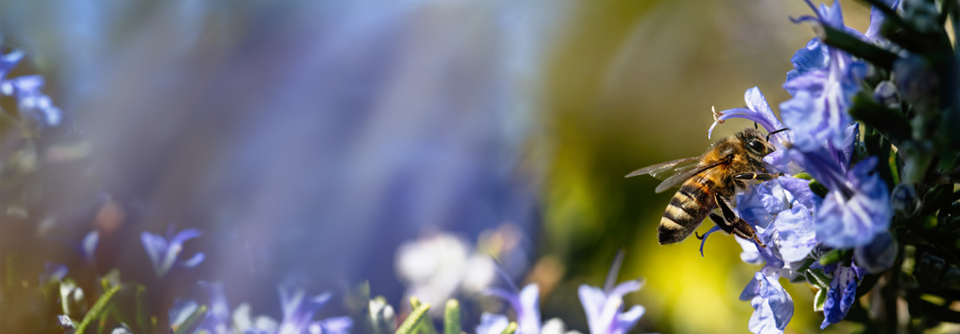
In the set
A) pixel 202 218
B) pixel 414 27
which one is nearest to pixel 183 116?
pixel 202 218

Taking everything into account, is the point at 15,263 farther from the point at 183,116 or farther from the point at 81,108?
the point at 183,116

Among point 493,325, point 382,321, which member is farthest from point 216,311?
point 493,325

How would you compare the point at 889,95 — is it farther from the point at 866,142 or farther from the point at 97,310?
the point at 97,310

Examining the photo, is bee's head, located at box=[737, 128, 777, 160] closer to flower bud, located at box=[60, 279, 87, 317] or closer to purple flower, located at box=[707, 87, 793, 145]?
purple flower, located at box=[707, 87, 793, 145]

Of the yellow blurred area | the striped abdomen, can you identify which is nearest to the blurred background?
the yellow blurred area

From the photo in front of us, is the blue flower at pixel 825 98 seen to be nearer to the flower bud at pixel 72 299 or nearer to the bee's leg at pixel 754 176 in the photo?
the bee's leg at pixel 754 176

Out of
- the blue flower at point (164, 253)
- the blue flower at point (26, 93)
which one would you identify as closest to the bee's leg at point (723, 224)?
the blue flower at point (164, 253)
